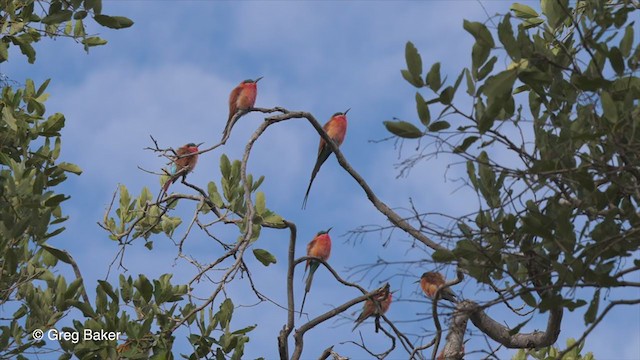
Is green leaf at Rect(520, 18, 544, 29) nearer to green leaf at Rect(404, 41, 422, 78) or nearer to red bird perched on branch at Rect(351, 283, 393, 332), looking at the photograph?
red bird perched on branch at Rect(351, 283, 393, 332)

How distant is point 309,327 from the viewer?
5781 mm

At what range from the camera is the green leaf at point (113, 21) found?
182 inches

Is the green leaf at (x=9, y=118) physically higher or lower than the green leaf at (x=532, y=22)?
lower

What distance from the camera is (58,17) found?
4809mm

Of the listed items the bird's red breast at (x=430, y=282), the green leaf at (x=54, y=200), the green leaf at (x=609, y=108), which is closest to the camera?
the green leaf at (x=609, y=108)

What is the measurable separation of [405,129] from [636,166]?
3.15 ft

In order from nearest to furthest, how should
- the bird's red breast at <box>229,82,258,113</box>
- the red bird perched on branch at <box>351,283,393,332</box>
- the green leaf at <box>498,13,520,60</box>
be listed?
the green leaf at <box>498,13,520,60</box>, the red bird perched on branch at <box>351,283,393,332</box>, the bird's red breast at <box>229,82,258,113</box>

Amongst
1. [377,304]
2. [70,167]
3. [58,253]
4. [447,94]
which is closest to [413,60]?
[447,94]

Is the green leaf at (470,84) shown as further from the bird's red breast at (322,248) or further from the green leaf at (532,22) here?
the bird's red breast at (322,248)

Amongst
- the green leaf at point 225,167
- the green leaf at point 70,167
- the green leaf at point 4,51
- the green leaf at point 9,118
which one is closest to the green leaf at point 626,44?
the green leaf at point 225,167

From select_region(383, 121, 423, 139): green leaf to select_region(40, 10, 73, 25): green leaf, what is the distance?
6.87ft

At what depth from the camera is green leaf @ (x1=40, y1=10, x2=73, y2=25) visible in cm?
478

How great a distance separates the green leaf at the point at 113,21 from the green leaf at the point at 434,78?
1.84 meters

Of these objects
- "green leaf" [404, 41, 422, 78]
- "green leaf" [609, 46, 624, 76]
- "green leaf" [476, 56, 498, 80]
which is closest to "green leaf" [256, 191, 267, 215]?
"green leaf" [404, 41, 422, 78]
